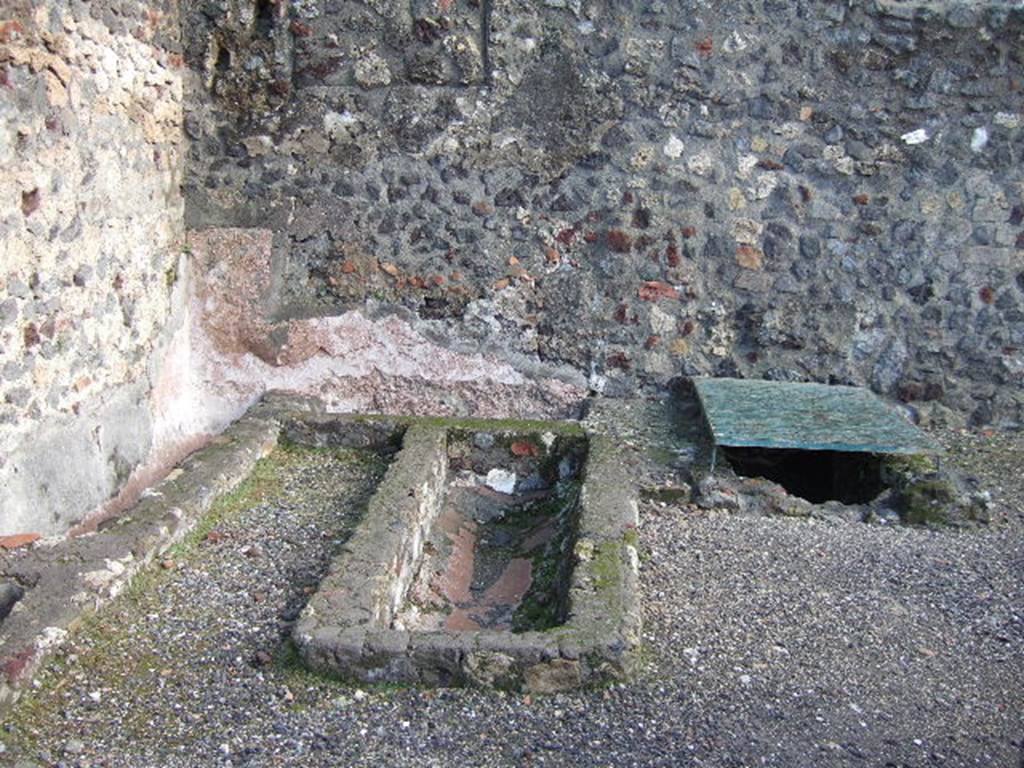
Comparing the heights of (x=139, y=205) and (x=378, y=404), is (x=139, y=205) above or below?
above

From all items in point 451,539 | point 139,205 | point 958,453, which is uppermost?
point 139,205

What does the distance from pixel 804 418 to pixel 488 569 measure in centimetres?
166

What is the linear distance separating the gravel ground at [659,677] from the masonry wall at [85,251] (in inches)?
25.9

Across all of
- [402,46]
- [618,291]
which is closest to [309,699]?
[618,291]

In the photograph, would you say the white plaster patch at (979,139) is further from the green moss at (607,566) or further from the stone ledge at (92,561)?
the stone ledge at (92,561)

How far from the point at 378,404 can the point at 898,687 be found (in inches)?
127

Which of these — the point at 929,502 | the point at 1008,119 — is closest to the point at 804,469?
the point at 929,502

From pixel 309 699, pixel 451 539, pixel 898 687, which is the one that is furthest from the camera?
pixel 451 539

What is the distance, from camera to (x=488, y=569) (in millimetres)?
4559

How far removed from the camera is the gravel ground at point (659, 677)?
2.81 meters

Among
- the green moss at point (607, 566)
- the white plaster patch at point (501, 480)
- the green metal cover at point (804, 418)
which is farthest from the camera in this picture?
the white plaster patch at point (501, 480)

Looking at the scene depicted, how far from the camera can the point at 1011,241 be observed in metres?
5.46

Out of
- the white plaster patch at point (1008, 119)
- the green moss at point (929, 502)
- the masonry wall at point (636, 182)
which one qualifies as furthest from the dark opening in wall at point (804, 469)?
the white plaster patch at point (1008, 119)

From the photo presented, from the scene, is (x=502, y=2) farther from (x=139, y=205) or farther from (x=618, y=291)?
(x=139, y=205)
